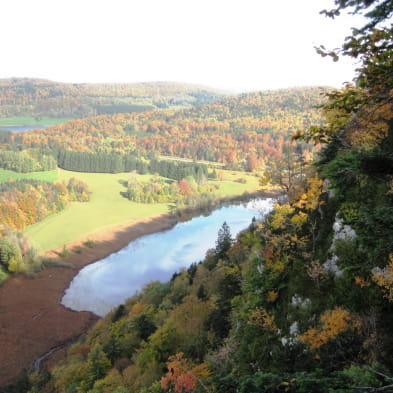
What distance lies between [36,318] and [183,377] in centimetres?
4302

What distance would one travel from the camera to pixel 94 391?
2303cm

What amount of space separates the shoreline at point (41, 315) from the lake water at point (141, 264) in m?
2.19

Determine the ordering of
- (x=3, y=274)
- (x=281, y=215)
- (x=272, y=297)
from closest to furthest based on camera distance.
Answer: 1. (x=272, y=297)
2. (x=281, y=215)
3. (x=3, y=274)

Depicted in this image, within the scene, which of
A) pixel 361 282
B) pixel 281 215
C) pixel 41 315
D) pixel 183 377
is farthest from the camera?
pixel 41 315

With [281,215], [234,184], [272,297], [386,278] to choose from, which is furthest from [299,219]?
[234,184]

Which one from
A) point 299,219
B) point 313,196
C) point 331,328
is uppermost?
point 313,196

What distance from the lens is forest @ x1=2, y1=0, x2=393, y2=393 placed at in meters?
5.14

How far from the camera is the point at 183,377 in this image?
16.5 meters

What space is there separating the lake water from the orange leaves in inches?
1094

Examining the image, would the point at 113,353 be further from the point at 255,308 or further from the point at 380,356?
the point at 380,356

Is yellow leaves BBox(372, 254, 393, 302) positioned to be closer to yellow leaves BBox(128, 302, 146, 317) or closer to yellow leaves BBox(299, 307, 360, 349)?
yellow leaves BBox(299, 307, 360, 349)

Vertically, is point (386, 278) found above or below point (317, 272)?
above

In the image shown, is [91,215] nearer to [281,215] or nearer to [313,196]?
[281,215]

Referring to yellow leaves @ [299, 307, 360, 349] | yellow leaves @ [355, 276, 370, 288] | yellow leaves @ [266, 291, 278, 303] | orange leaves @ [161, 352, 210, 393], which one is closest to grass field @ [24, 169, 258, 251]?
orange leaves @ [161, 352, 210, 393]
